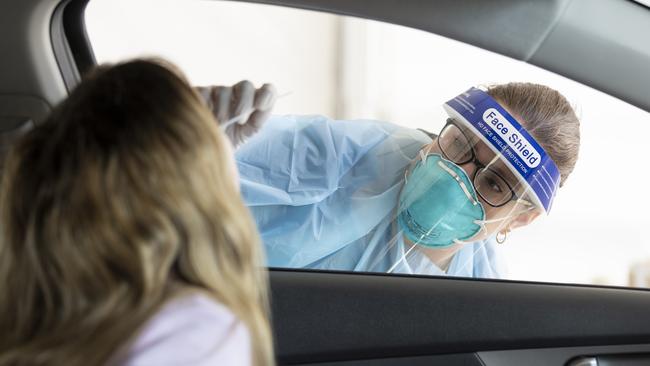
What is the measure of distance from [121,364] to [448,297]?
85 centimetres

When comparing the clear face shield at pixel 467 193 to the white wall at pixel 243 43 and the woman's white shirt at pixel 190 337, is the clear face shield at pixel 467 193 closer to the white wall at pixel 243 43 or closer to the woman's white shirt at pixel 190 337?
the woman's white shirt at pixel 190 337

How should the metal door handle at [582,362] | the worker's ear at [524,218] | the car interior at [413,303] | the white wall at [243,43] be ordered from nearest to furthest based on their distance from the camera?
the car interior at [413,303] → the metal door handle at [582,362] → the worker's ear at [524,218] → the white wall at [243,43]

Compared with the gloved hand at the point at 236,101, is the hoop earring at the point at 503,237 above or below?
below

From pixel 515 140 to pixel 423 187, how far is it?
217 mm

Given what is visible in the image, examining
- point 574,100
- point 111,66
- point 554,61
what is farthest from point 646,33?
point 111,66

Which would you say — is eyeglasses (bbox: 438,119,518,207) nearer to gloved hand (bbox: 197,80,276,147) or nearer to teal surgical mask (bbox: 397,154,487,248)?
teal surgical mask (bbox: 397,154,487,248)

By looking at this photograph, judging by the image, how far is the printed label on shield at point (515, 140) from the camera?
5.32 feet

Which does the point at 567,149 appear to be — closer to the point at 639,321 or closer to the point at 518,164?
the point at 518,164

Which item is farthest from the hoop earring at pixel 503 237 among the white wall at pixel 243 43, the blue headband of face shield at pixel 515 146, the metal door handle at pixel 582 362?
the white wall at pixel 243 43

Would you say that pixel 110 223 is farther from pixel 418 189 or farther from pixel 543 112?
pixel 543 112

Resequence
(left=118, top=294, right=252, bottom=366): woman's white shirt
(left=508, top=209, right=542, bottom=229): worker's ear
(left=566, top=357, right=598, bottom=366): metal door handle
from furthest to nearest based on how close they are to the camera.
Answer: (left=508, top=209, right=542, bottom=229): worker's ear → (left=566, top=357, right=598, bottom=366): metal door handle → (left=118, top=294, right=252, bottom=366): woman's white shirt

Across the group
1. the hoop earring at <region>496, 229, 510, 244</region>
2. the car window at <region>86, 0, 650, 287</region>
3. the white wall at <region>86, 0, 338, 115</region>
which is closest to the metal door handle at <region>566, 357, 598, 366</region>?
the car window at <region>86, 0, 650, 287</region>

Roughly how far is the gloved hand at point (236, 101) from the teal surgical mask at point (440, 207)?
404 millimetres

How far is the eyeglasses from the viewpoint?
5.43 feet
